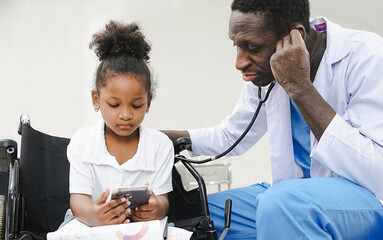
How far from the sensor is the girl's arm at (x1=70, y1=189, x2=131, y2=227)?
1.30 m

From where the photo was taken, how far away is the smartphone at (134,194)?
1.25 meters

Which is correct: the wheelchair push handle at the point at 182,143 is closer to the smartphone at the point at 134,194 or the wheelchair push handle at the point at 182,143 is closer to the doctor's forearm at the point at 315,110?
the smartphone at the point at 134,194

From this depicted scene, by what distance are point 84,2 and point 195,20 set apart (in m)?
1.01

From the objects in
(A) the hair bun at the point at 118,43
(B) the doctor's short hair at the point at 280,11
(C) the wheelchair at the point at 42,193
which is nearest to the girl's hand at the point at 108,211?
(C) the wheelchair at the point at 42,193

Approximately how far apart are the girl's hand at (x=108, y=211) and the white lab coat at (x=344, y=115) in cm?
56

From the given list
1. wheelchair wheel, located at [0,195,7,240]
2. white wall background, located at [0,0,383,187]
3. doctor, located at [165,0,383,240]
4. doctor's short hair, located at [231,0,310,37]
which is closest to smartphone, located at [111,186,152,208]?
doctor, located at [165,0,383,240]

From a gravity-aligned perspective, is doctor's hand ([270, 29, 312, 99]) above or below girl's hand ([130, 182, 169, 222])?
above

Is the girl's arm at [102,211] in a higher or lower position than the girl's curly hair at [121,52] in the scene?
lower

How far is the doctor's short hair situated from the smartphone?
0.62m

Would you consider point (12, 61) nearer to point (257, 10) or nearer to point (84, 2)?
point (84, 2)

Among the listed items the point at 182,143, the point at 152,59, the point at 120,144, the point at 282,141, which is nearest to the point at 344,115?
the point at 282,141

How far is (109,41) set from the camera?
1.60 metres

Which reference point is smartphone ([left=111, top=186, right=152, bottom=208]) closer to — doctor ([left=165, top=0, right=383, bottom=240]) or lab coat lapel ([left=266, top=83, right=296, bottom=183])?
doctor ([left=165, top=0, right=383, bottom=240])

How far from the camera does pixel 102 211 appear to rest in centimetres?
130
